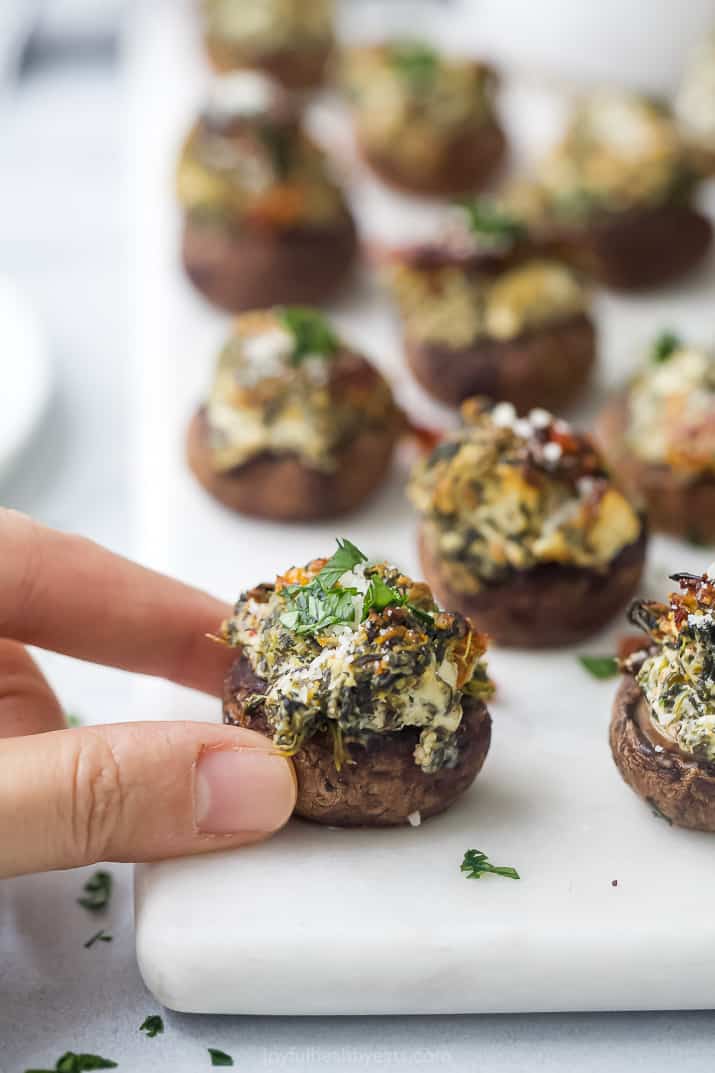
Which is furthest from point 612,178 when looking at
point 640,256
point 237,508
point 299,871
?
point 299,871

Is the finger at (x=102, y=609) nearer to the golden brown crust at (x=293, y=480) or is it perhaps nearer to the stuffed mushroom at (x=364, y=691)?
the stuffed mushroom at (x=364, y=691)

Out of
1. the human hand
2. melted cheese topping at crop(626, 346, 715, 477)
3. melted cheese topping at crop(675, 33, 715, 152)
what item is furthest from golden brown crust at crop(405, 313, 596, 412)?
melted cheese topping at crop(675, 33, 715, 152)

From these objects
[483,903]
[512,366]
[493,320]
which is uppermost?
[493,320]

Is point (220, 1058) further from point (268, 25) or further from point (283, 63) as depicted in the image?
point (268, 25)

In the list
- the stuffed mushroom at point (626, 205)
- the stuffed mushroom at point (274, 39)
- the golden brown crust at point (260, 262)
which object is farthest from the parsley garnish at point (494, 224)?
the stuffed mushroom at point (274, 39)

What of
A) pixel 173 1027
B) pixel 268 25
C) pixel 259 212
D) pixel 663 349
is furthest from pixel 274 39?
pixel 173 1027

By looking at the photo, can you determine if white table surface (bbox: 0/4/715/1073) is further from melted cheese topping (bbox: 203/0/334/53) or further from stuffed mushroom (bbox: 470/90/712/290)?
melted cheese topping (bbox: 203/0/334/53)
